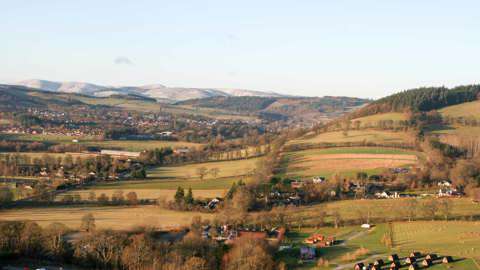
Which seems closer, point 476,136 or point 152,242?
point 152,242

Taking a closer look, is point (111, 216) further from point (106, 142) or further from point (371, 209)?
point (106, 142)

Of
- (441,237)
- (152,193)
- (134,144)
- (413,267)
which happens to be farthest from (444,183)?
(134,144)

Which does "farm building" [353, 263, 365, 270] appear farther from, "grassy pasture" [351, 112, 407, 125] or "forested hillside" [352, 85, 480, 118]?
"forested hillside" [352, 85, 480, 118]

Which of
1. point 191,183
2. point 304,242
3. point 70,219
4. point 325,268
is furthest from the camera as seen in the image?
point 191,183

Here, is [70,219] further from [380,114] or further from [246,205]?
[380,114]

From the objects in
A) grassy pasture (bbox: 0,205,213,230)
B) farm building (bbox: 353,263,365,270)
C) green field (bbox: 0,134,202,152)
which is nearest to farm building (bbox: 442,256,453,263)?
farm building (bbox: 353,263,365,270)

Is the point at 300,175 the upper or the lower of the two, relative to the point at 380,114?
lower

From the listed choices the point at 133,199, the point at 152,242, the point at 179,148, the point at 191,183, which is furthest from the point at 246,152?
the point at 152,242
